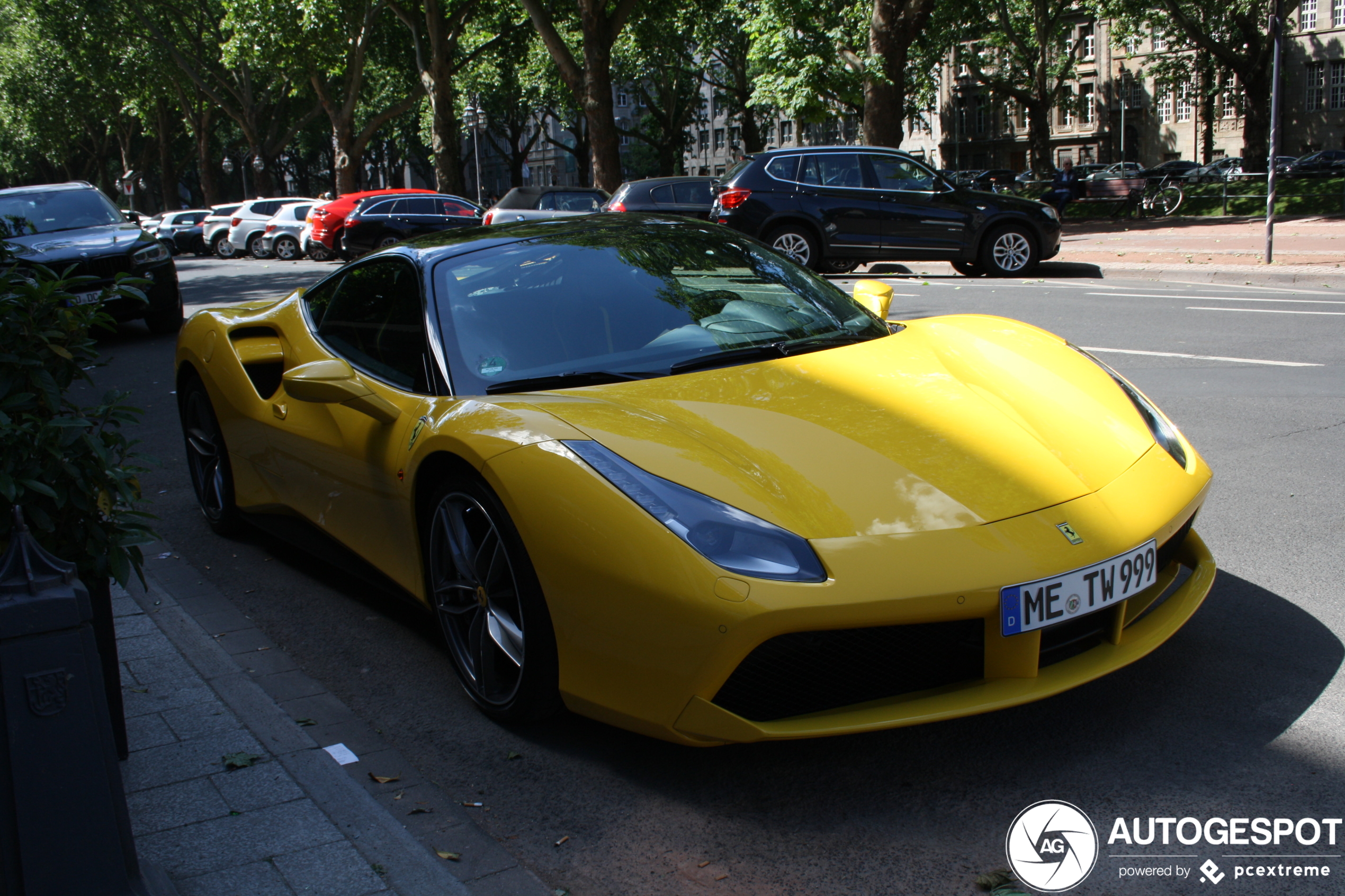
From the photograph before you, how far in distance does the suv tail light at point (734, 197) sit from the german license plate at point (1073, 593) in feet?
41.9

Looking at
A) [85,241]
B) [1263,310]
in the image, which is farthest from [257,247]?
[1263,310]

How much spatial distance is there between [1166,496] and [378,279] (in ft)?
8.59

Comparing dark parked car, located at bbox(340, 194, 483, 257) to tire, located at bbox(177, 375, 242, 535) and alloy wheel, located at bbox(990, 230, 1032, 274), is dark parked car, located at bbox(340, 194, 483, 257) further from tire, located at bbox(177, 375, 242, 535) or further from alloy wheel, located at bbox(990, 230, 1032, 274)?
tire, located at bbox(177, 375, 242, 535)

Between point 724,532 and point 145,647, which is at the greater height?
point 724,532

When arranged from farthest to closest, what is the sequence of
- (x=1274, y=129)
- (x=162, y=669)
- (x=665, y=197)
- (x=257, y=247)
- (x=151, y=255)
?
(x=257, y=247)
(x=665, y=197)
(x=1274, y=129)
(x=151, y=255)
(x=162, y=669)

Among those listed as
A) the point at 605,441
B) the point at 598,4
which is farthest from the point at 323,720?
Result: the point at 598,4

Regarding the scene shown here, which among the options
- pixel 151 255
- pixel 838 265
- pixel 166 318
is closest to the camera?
pixel 151 255

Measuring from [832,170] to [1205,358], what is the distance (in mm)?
7905

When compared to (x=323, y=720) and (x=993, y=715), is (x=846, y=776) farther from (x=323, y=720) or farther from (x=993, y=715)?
(x=323, y=720)

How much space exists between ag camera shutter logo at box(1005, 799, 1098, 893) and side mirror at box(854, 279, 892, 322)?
2.03m

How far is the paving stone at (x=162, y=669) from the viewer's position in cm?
333

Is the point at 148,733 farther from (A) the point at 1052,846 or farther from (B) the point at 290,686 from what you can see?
(A) the point at 1052,846

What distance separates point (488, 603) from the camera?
3.02 metres

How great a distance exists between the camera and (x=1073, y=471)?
2.82 metres
